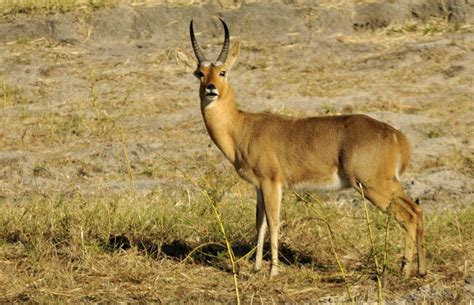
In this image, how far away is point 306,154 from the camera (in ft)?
28.1

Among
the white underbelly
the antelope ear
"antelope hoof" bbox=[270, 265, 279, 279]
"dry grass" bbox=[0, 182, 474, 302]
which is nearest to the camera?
"dry grass" bbox=[0, 182, 474, 302]

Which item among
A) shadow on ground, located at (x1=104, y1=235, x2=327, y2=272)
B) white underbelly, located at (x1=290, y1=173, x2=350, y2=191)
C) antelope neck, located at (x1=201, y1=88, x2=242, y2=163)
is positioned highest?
antelope neck, located at (x1=201, y1=88, x2=242, y2=163)

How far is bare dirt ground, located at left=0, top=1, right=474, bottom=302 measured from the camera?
39.0ft

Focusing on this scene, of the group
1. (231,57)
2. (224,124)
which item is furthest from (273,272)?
(231,57)

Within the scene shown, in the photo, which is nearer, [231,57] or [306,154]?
[306,154]

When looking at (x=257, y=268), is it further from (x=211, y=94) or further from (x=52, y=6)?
(x=52, y=6)

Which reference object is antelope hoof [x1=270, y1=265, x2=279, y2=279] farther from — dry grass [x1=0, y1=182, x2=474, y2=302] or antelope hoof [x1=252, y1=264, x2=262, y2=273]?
antelope hoof [x1=252, y1=264, x2=262, y2=273]

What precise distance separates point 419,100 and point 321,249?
5.36m

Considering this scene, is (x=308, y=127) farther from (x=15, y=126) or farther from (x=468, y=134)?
(x=15, y=126)

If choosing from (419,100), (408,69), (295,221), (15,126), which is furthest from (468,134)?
(15,126)

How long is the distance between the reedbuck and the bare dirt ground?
1.13 metres

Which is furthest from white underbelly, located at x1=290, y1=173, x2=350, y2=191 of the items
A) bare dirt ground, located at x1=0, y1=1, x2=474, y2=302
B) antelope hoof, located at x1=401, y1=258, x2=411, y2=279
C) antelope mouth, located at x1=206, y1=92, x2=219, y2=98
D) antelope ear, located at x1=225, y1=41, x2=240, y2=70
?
bare dirt ground, located at x1=0, y1=1, x2=474, y2=302

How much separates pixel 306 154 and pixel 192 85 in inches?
249

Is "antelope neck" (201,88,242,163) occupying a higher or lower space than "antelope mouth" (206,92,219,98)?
lower
